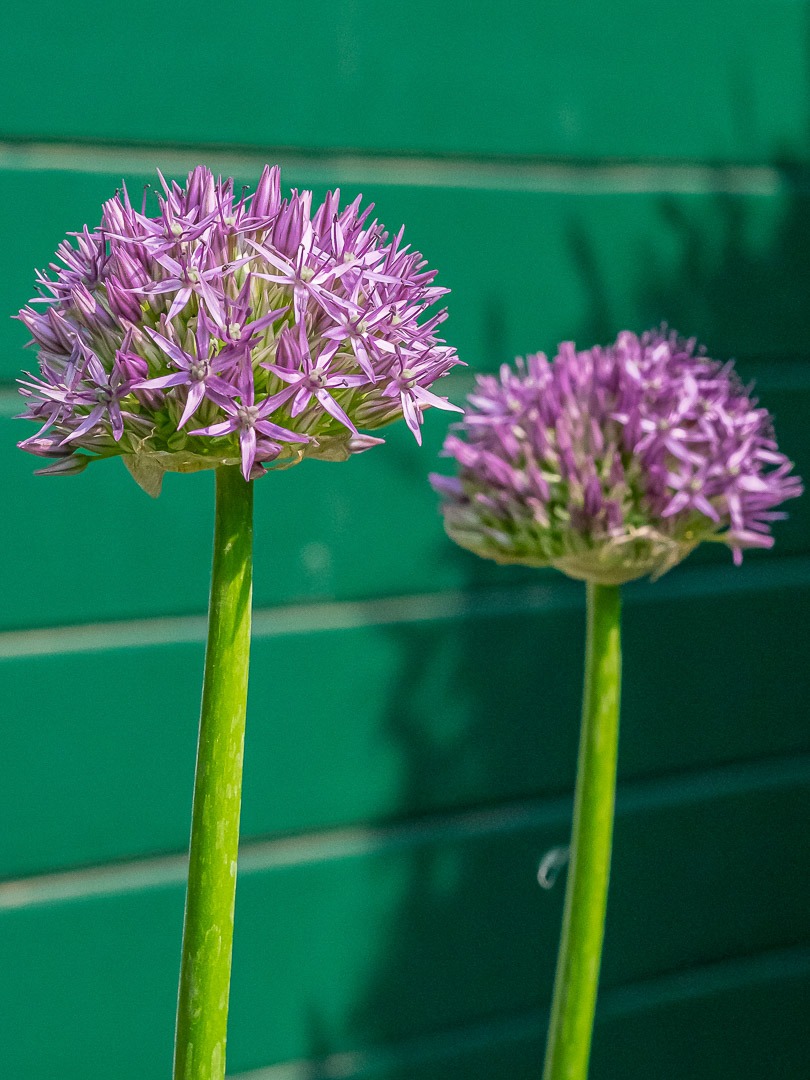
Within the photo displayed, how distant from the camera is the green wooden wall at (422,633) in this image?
884 mm

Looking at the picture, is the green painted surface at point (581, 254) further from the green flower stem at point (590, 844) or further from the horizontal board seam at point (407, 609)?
the green flower stem at point (590, 844)

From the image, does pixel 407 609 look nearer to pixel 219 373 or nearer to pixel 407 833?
pixel 407 833

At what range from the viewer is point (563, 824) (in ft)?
3.66

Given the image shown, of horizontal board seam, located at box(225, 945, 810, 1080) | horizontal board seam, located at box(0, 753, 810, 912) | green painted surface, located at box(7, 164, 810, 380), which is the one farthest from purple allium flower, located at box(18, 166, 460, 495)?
horizontal board seam, located at box(225, 945, 810, 1080)

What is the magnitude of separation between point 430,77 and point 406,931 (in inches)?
30.0

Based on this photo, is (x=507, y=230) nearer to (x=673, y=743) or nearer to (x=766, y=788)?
(x=673, y=743)

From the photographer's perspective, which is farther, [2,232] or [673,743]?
[673,743]

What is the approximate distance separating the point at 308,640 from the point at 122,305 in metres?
0.59

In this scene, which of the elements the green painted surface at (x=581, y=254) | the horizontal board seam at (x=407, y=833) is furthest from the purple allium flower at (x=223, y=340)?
the horizontal board seam at (x=407, y=833)

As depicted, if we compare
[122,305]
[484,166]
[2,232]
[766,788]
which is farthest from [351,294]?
[766,788]

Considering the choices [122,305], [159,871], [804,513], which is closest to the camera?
[122,305]

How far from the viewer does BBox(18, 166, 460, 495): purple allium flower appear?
1.31ft

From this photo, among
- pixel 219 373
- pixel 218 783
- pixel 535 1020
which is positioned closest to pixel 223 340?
pixel 219 373

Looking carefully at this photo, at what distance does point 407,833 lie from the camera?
41.4 inches
